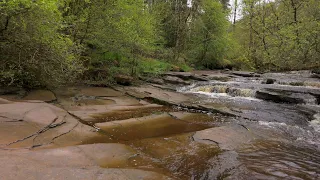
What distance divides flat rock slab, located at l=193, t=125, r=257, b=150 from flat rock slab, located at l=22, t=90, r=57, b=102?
17.1 ft

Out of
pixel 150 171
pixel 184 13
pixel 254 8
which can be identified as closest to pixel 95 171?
pixel 150 171

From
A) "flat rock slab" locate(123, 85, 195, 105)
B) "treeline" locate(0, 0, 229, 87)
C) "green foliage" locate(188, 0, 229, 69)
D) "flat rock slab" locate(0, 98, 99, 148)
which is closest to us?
"flat rock slab" locate(0, 98, 99, 148)

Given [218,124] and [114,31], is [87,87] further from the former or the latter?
[218,124]

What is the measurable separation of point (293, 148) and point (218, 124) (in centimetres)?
216

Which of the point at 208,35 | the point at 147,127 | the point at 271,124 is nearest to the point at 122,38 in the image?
the point at 147,127

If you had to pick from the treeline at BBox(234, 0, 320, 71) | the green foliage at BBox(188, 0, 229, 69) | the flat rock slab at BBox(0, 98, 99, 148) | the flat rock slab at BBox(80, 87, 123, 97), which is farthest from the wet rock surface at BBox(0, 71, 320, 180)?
the green foliage at BBox(188, 0, 229, 69)

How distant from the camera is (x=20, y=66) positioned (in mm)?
7867

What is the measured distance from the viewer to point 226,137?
5.74 metres

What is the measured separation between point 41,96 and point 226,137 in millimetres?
6220

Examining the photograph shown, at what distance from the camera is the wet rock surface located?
3828mm

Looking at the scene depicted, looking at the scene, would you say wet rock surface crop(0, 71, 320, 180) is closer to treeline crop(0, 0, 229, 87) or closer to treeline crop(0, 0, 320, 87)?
treeline crop(0, 0, 229, 87)

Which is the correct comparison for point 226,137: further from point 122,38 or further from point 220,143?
point 122,38

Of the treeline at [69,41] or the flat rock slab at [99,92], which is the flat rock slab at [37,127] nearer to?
the treeline at [69,41]

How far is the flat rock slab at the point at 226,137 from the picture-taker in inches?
211
